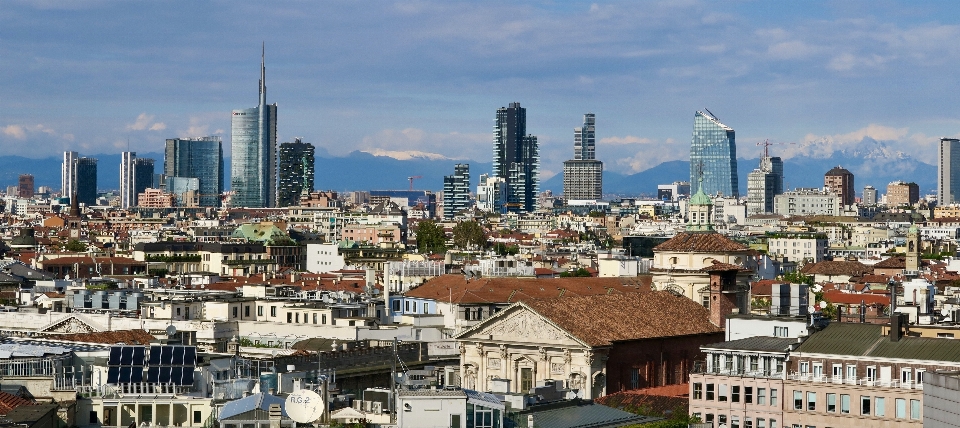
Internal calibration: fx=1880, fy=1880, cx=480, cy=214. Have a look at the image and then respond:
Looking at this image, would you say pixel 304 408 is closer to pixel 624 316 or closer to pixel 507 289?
pixel 624 316

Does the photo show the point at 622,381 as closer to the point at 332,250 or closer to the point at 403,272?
the point at 403,272

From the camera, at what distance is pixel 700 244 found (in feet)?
303

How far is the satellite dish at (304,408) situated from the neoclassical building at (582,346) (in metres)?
25.1

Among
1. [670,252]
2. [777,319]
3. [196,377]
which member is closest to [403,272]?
[670,252]

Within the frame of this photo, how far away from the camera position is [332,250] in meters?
190

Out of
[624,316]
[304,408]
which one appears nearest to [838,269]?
[624,316]

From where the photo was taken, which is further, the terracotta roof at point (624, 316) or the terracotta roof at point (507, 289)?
the terracotta roof at point (507, 289)

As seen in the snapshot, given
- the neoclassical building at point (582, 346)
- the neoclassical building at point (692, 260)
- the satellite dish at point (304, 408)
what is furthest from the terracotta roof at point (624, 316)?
the satellite dish at point (304, 408)

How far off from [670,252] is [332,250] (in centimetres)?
10052

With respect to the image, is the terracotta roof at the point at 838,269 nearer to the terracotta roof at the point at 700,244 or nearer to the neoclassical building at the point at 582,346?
the terracotta roof at the point at 700,244

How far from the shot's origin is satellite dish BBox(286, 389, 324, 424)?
3828 centimetres

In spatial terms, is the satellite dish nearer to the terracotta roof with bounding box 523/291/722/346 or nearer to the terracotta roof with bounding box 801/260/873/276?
the terracotta roof with bounding box 523/291/722/346

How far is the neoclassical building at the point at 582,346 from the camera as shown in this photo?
64750 millimetres

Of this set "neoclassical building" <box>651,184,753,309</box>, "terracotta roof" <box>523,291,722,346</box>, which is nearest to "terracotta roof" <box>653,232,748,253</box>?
"neoclassical building" <box>651,184,753,309</box>
